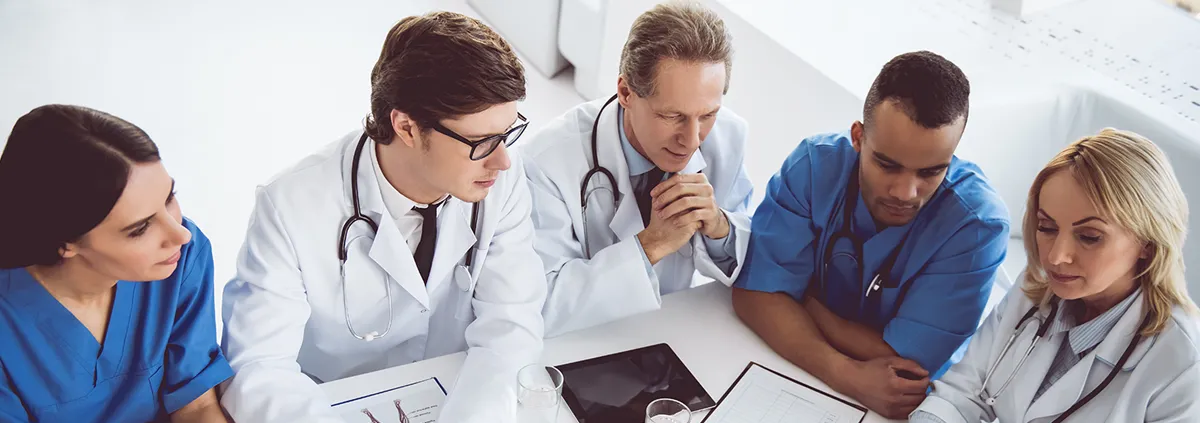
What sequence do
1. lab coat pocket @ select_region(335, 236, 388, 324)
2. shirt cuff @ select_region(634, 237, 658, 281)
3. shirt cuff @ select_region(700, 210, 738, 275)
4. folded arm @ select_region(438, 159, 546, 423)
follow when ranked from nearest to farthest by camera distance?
folded arm @ select_region(438, 159, 546, 423) < lab coat pocket @ select_region(335, 236, 388, 324) < shirt cuff @ select_region(634, 237, 658, 281) < shirt cuff @ select_region(700, 210, 738, 275)

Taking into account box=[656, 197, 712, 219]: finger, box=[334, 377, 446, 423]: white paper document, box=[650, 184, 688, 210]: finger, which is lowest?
box=[334, 377, 446, 423]: white paper document

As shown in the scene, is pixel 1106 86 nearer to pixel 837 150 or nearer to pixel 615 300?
pixel 837 150

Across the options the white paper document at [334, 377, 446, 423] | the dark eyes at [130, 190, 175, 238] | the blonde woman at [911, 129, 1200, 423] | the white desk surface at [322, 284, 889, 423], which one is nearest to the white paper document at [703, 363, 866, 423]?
the white desk surface at [322, 284, 889, 423]

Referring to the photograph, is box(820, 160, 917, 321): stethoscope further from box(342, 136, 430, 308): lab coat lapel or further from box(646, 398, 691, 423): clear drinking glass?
box(342, 136, 430, 308): lab coat lapel

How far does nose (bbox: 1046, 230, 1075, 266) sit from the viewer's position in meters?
1.51

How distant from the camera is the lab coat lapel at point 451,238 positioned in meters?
1.74

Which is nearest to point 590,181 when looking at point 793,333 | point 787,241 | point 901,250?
point 787,241

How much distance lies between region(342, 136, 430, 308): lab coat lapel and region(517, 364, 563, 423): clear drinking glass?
1.13 feet

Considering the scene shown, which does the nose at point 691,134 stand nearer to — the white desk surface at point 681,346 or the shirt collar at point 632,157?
the shirt collar at point 632,157

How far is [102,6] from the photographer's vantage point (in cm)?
487

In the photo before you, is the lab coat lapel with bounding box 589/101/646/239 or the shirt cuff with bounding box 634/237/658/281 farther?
the lab coat lapel with bounding box 589/101/646/239

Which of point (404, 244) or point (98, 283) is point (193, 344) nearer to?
point (98, 283)

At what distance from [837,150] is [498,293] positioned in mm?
727

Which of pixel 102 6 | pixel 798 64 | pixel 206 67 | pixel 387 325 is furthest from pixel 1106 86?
pixel 102 6
